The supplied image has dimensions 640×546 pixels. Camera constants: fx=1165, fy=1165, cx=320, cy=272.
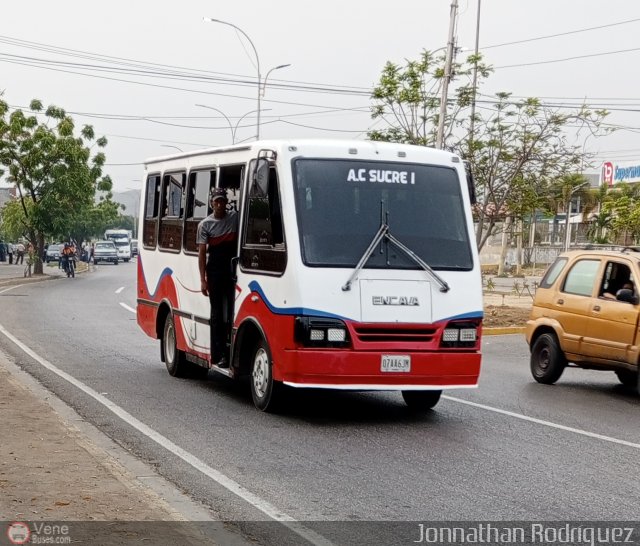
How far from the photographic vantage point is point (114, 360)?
17.0 meters

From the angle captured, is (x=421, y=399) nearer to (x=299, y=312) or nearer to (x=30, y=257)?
(x=299, y=312)

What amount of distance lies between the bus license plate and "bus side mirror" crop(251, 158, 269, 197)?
2018mm

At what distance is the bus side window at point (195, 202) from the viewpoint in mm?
13438

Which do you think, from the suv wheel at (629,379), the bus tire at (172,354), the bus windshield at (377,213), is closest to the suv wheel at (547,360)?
the suv wheel at (629,379)

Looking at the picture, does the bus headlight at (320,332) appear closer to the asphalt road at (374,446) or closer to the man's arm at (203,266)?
the asphalt road at (374,446)

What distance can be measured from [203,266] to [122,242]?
90.9 metres

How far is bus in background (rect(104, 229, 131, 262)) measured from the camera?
100 metres

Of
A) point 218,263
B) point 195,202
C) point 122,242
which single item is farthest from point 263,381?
point 122,242

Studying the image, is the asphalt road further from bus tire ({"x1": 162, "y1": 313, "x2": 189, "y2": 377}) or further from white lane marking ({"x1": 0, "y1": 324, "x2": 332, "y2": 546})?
bus tire ({"x1": 162, "y1": 313, "x2": 189, "y2": 377})

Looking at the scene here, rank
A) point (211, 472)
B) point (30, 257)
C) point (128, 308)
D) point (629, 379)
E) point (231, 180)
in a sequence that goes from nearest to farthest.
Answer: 1. point (211, 472)
2. point (231, 180)
3. point (629, 379)
4. point (128, 308)
5. point (30, 257)

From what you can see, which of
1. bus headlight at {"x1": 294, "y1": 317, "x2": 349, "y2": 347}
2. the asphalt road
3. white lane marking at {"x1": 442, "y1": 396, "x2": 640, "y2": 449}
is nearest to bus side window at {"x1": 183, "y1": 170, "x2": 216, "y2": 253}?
the asphalt road

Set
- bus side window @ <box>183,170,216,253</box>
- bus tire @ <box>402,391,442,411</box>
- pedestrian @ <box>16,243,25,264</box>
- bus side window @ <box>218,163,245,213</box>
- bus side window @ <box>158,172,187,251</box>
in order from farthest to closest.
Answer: pedestrian @ <box>16,243,25,264</box> → bus side window @ <box>158,172,187,251</box> → bus side window @ <box>183,170,216,253</box> → bus side window @ <box>218,163,245,213</box> → bus tire @ <box>402,391,442,411</box>

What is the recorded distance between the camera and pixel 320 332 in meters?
10.7

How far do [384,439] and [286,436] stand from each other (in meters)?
0.86
